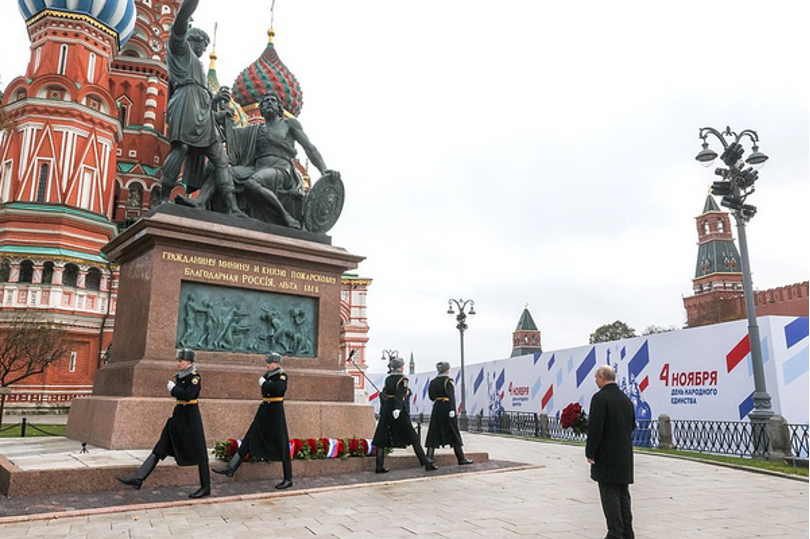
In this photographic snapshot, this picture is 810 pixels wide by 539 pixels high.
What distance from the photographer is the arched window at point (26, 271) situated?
32.8 metres

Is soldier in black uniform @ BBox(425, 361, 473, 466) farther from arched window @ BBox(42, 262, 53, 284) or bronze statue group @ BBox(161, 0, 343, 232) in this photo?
arched window @ BBox(42, 262, 53, 284)

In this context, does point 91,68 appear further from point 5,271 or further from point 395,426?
point 395,426

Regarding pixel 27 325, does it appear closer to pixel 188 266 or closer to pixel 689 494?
pixel 188 266

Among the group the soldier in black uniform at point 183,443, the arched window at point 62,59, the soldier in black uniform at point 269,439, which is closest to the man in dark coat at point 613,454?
the soldier in black uniform at point 269,439

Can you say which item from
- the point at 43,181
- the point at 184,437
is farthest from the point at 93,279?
the point at 184,437

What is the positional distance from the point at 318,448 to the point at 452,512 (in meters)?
2.89

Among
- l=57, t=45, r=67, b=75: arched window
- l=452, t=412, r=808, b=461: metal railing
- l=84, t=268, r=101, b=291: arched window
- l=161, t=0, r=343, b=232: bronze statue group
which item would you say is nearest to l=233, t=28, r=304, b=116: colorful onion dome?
l=57, t=45, r=67, b=75: arched window

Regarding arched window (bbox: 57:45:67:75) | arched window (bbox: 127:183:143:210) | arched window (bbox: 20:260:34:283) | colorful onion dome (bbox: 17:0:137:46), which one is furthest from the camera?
arched window (bbox: 127:183:143:210)

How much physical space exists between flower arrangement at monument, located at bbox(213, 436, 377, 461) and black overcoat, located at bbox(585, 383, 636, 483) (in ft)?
14.7

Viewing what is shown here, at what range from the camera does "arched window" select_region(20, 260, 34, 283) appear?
32750 mm

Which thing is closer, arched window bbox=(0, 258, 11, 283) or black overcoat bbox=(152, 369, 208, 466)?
black overcoat bbox=(152, 369, 208, 466)

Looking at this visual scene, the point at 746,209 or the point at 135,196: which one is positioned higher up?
the point at 135,196

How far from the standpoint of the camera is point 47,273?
33.0 m

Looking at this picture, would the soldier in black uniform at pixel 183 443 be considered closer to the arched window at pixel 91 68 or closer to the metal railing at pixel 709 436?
the metal railing at pixel 709 436
